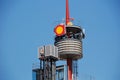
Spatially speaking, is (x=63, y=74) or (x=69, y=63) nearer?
(x=63, y=74)

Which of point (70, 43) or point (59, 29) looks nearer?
point (59, 29)

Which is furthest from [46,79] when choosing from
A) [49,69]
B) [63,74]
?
[63,74]

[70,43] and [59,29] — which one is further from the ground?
[59,29]

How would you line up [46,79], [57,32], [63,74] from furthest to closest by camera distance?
[57,32] < [63,74] < [46,79]

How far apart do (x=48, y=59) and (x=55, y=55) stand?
6.48ft

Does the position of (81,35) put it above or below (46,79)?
above

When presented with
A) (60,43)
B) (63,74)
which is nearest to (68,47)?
(60,43)

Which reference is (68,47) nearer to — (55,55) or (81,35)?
(81,35)

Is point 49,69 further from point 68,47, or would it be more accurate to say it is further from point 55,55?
point 68,47

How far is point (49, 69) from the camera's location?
98.7 meters

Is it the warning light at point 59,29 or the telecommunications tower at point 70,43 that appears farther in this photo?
the telecommunications tower at point 70,43

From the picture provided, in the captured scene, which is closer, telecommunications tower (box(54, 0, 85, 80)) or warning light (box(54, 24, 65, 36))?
warning light (box(54, 24, 65, 36))

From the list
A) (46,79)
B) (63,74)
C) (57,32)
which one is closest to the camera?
(46,79)

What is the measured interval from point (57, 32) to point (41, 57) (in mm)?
29025
